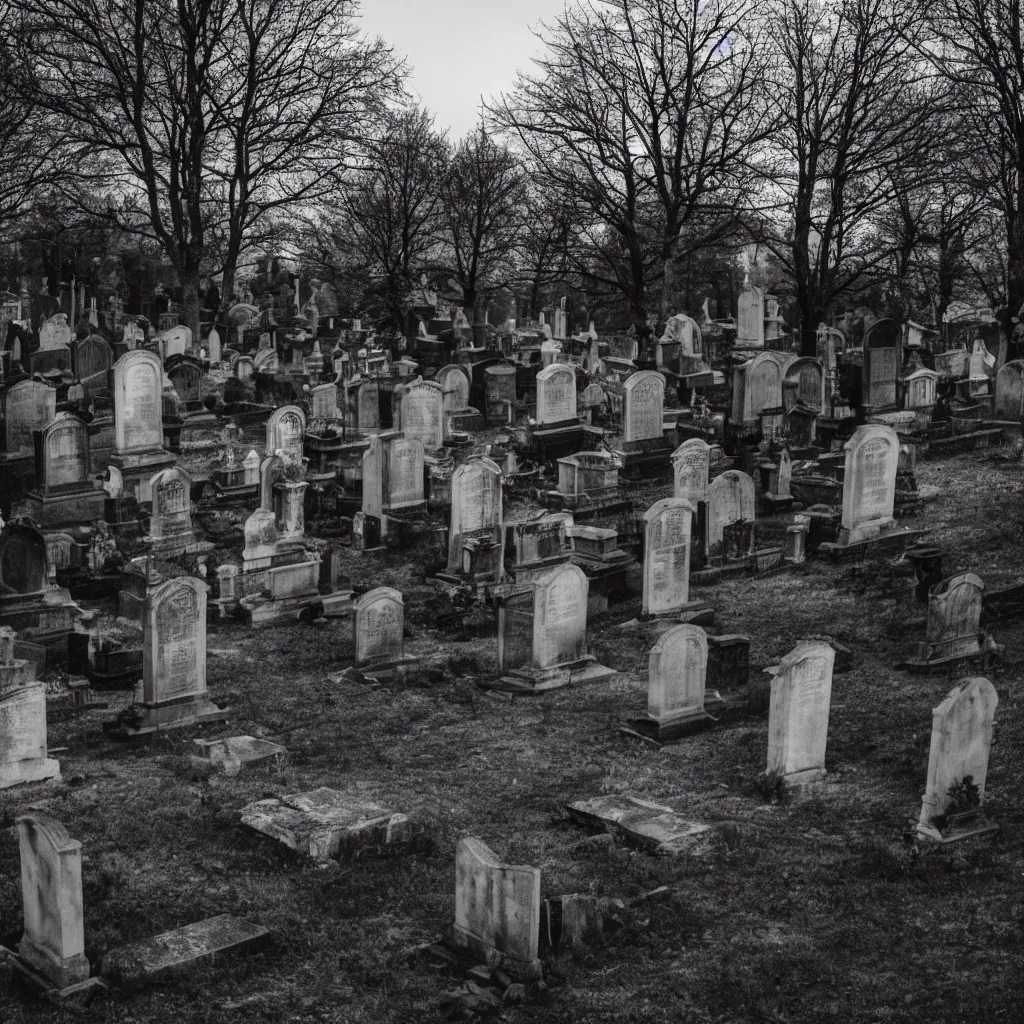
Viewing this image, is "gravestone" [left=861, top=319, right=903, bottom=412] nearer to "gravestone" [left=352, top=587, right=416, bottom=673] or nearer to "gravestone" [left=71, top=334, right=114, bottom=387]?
"gravestone" [left=352, top=587, right=416, bottom=673]

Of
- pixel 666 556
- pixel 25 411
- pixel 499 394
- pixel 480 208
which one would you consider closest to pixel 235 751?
pixel 666 556

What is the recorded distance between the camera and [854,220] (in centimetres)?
2658

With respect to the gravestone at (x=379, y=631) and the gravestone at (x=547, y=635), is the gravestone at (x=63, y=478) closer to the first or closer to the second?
the gravestone at (x=379, y=631)

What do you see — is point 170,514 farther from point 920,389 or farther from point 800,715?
point 920,389

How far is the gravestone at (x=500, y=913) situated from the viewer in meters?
8.05

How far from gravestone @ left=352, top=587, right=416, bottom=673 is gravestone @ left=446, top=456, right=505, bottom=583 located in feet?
9.17

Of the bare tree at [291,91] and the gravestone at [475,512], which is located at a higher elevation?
the bare tree at [291,91]

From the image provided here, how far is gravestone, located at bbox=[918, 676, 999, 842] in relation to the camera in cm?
962

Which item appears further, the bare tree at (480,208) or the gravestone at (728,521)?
the bare tree at (480,208)

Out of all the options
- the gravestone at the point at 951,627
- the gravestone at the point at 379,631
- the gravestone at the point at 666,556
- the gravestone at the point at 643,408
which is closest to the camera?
the gravestone at the point at 951,627

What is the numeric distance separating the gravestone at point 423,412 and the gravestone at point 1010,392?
8139 millimetres

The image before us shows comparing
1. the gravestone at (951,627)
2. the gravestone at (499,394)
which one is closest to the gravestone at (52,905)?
the gravestone at (951,627)

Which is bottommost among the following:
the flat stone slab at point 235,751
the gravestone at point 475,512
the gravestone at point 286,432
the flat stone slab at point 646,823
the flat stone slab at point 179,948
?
the flat stone slab at point 179,948

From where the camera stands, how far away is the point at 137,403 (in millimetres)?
21266
